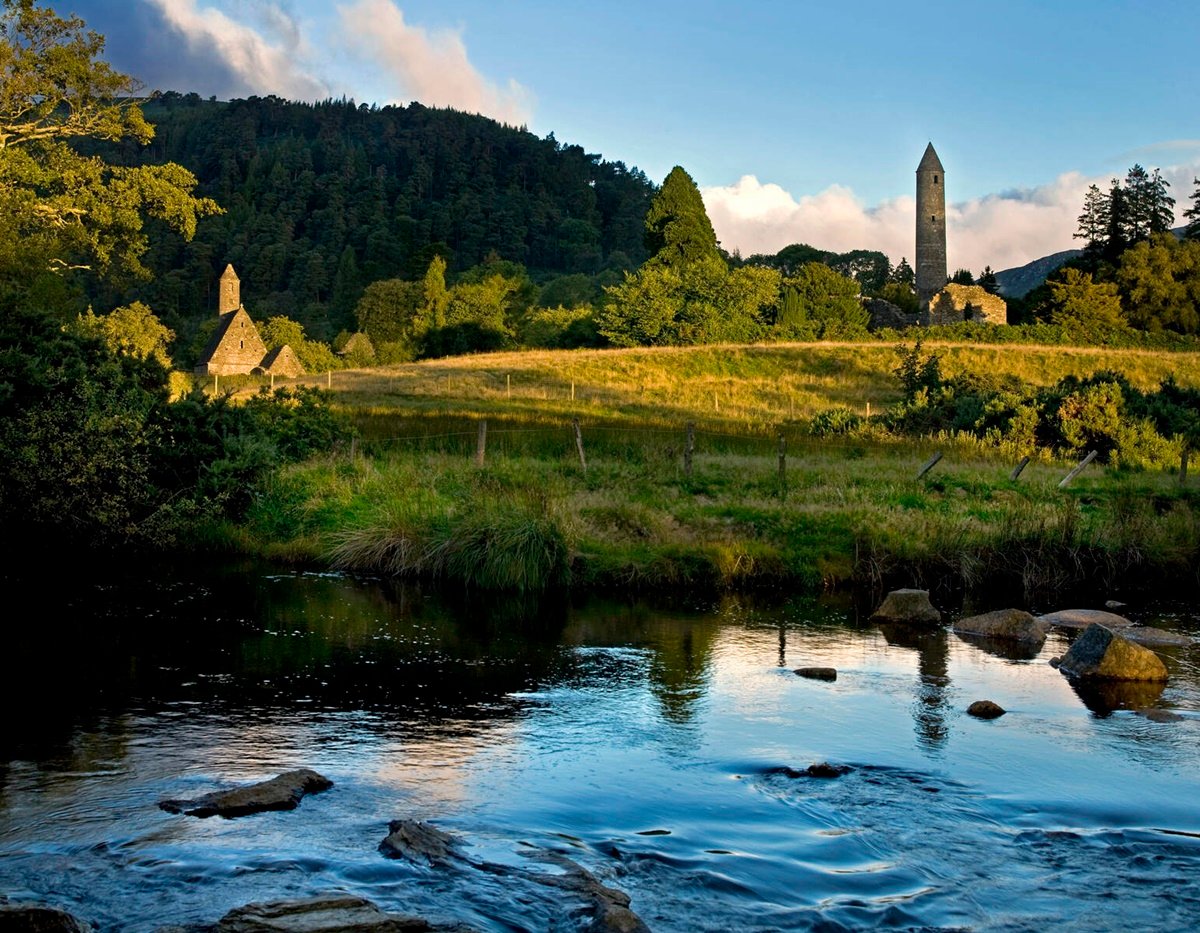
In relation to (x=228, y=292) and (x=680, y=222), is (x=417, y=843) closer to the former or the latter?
(x=680, y=222)

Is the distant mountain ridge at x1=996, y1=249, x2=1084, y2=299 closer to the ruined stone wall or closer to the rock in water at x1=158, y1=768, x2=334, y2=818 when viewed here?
the ruined stone wall

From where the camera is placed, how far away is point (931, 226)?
99125 mm

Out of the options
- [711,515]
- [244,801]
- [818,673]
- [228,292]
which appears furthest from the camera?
[228,292]

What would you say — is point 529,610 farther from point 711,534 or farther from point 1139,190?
point 1139,190

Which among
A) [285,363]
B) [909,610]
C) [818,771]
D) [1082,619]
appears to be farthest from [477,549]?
[285,363]

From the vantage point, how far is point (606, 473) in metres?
26.0

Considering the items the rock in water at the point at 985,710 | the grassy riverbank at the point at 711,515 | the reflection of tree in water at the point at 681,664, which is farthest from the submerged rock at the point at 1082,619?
the rock in water at the point at 985,710

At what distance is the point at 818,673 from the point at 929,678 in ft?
4.39

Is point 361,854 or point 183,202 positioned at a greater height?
point 183,202

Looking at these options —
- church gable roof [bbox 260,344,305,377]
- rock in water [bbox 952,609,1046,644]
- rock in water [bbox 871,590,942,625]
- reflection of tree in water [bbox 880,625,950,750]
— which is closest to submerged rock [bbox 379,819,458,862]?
reflection of tree in water [bbox 880,625,950,750]

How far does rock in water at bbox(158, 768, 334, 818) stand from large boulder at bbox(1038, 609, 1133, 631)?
39.7 feet

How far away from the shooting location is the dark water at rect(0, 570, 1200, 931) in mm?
7492

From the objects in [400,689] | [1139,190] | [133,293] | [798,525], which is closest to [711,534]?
[798,525]

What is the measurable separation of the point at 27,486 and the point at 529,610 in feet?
29.8
